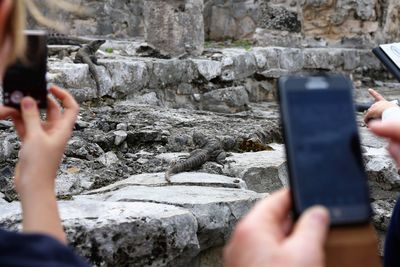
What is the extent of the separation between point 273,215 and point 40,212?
1.50 ft

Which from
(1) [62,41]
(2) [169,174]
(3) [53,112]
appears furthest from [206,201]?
(1) [62,41]

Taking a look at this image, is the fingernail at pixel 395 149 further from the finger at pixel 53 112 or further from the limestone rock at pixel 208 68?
the limestone rock at pixel 208 68

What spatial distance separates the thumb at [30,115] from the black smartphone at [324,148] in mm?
454

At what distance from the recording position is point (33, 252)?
2.24 feet

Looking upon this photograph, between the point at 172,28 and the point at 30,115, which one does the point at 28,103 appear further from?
the point at 172,28

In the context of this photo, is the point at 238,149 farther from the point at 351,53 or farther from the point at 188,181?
the point at 351,53

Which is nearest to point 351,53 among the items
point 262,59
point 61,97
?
point 262,59

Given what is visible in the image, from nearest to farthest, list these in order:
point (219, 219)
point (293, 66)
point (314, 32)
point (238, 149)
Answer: point (219, 219) → point (238, 149) → point (293, 66) → point (314, 32)

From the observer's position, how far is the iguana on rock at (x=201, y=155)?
9.62 ft

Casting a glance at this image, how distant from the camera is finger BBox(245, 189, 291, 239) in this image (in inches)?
29.3

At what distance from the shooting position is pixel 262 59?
715cm

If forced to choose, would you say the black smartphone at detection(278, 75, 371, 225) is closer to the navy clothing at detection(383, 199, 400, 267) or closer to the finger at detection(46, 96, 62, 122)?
the finger at detection(46, 96, 62, 122)

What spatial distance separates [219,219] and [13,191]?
854mm

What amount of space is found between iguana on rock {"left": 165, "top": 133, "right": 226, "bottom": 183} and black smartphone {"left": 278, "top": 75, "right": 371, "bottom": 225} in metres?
1.94
